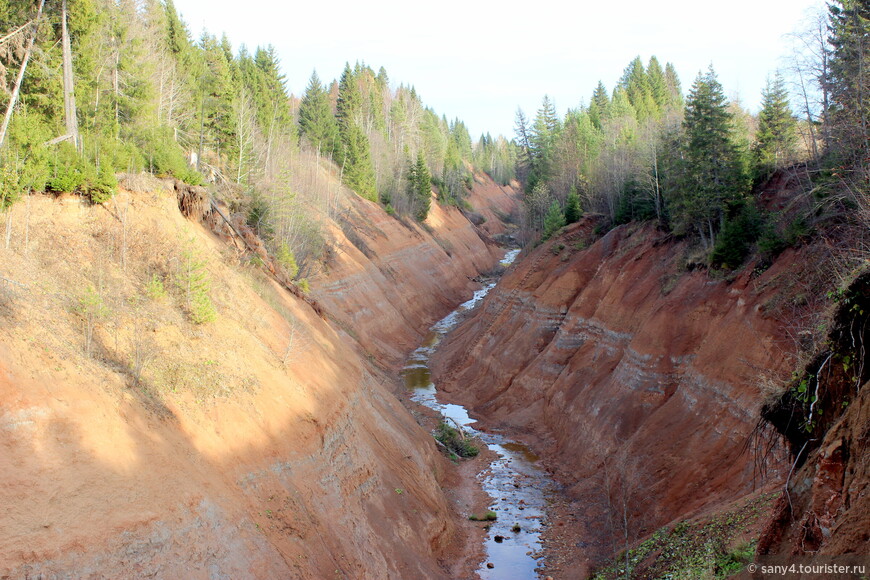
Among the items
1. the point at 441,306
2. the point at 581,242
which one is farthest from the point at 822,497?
the point at 441,306

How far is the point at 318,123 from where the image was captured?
74.8m

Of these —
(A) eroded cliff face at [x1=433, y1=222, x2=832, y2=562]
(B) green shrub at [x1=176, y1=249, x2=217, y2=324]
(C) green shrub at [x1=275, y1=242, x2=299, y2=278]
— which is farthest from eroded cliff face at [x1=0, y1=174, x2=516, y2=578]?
(C) green shrub at [x1=275, y1=242, x2=299, y2=278]

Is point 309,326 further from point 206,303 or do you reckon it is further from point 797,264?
point 797,264

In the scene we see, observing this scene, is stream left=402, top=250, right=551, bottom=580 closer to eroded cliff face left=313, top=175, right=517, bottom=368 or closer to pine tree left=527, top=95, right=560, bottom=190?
eroded cliff face left=313, top=175, right=517, bottom=368

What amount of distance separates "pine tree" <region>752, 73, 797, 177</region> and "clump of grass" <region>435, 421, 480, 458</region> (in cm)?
2215

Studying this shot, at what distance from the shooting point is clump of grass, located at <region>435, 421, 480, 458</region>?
3094 centimetres

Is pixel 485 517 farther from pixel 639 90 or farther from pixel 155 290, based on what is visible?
pixel 639 90

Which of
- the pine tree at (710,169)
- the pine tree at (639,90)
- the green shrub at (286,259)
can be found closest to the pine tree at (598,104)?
the pine tree at (639,90)

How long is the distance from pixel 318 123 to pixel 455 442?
5444 centimetres

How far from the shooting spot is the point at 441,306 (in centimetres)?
6688

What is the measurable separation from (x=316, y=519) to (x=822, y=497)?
37.4ft

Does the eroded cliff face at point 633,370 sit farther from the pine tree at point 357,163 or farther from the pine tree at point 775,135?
the pine tree at point 357,163

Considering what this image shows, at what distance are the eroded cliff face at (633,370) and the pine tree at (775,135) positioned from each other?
683 cm

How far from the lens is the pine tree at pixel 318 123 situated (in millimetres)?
73812
